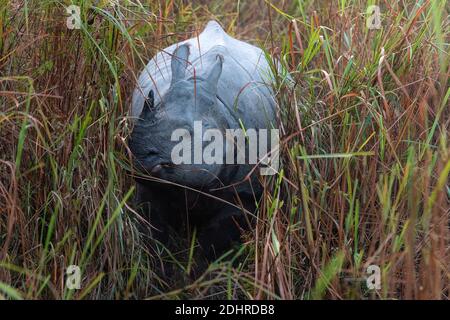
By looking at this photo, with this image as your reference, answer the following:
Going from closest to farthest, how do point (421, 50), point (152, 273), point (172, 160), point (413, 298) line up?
point (413, 298)
point (172, 160)
point (152, 273)
point (421, 50)

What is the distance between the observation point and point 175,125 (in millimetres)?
2637

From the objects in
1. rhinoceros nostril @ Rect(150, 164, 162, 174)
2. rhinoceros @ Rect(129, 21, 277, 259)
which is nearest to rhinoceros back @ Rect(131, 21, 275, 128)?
rhinoceros @ Rect(129, 21, 277, 259)

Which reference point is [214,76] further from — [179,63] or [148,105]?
[148,105]

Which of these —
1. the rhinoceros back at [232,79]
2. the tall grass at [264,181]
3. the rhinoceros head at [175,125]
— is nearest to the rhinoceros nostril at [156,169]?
the rhinoceros head at [175,125]

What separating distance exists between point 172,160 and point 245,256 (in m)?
0.61

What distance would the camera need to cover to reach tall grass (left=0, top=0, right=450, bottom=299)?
2.61 metres

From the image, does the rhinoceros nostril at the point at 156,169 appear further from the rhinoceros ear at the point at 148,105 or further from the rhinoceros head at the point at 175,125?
the rhinoceros ear at the point at 148,105

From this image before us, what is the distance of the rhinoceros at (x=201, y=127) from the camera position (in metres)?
2.66

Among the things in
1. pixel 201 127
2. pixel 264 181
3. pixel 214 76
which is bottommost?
pixel 264 181

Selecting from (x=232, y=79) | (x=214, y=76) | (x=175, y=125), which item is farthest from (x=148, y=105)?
(x=232, y=79)

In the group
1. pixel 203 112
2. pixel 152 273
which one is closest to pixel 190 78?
pixel 203 112

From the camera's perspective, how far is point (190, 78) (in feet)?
9.12

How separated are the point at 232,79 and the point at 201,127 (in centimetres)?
42

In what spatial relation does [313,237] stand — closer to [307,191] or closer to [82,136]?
[307,191]
